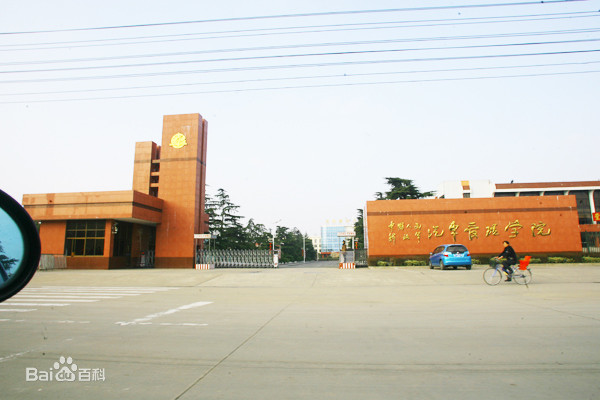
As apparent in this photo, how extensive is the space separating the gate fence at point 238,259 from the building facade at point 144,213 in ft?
5.28

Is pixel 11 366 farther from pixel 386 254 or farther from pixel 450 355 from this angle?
pixel 386 254

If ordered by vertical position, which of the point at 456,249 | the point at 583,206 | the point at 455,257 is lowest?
the point at 455,257

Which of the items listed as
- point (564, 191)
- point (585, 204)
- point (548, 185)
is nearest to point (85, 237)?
point (548, 185)

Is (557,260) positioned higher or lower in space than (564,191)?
lower

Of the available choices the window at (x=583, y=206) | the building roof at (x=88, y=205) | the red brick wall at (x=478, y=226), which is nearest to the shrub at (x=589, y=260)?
the red brick wall at (x=478, y=226)

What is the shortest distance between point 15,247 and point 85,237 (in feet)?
98.0

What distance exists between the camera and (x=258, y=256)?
28.8 meters

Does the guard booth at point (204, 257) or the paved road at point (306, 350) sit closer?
the paved road at point (306, 350)

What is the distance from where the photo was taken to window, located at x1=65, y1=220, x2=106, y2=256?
27984 mm

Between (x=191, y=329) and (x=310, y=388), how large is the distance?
3.41 meters

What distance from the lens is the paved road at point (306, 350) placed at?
3459mm

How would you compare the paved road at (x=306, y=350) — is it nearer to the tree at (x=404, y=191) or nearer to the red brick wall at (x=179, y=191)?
the red brick wall at (x=179, y=191)

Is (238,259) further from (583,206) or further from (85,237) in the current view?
(583,206)

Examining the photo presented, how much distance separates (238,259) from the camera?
29.0m
